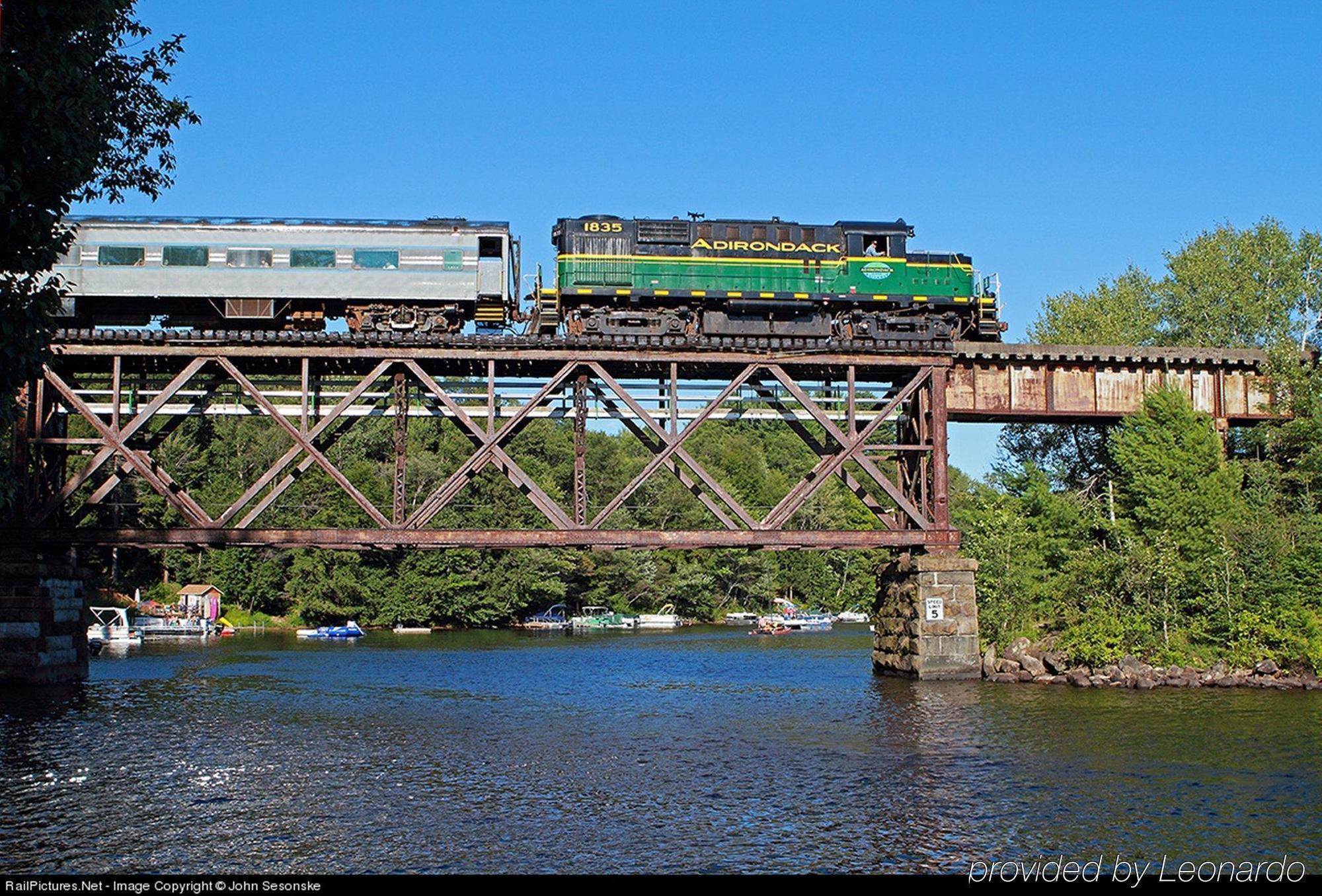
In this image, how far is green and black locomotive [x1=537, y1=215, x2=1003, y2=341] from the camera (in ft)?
131

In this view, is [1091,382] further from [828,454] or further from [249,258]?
[249,258]

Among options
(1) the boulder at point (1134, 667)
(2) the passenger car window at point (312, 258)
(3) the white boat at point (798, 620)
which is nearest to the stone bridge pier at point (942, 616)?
(1) the boulder at point (1134, 667)

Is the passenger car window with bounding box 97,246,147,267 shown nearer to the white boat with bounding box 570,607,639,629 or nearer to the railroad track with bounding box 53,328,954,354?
the railroad track with bounding box 53,328,954,354

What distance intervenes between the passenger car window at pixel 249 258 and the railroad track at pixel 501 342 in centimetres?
334

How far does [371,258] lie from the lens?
127 feet

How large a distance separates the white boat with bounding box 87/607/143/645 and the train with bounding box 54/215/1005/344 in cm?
2928

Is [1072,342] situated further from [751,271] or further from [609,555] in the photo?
[609,555]

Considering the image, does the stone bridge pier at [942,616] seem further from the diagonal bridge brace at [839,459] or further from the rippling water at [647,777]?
the diagonal bridge brace at [839,459]

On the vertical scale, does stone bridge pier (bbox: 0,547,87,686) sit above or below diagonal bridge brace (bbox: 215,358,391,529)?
below

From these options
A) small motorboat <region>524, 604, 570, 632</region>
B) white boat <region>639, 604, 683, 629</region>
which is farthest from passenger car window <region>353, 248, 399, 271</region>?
white boat <region>639, 604, 683, 629</region>

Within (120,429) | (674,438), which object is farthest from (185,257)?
(674,438)

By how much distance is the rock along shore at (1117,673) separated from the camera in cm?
3600

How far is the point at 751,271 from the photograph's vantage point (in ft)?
135

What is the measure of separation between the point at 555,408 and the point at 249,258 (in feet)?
38.0
